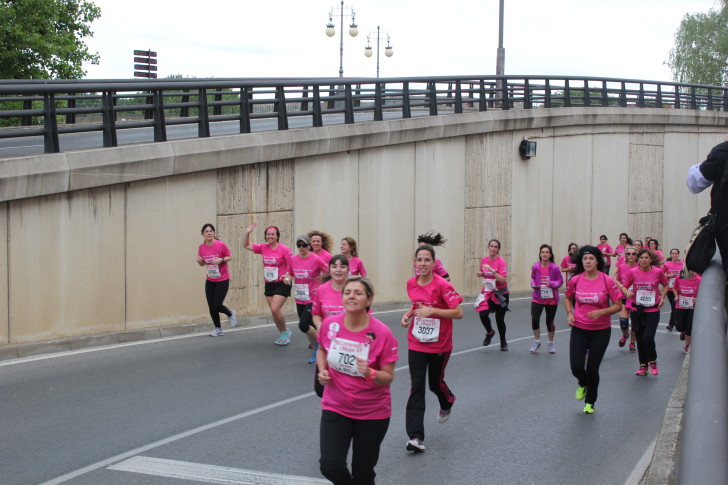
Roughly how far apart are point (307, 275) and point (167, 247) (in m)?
3.86

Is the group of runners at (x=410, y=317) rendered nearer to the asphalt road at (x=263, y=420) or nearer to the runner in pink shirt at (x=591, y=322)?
the runner in pink shirt at (x=591, y=322)

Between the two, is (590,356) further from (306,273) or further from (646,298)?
(306,273)

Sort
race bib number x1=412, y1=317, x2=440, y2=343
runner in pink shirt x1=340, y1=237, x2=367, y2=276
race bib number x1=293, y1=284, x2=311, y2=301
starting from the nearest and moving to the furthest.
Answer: race bib number x1=412, y1=317, x2=440, y2=343 → runner in pink shirt x1=340, y1=237, x2=367, y2=276 → race bib number x1=293, y1=284, x2=311, y2=301

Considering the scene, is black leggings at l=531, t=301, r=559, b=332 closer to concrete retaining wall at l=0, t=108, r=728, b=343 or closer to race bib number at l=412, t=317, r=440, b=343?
concrete retaining wall at l=0, t=108, r=728, b=343

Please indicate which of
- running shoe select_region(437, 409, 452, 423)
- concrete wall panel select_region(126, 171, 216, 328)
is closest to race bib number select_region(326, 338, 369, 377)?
running shoe select_region(437, 409, 452, 423)

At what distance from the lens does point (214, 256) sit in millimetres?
14609

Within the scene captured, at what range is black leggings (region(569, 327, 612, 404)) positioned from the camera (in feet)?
31.6

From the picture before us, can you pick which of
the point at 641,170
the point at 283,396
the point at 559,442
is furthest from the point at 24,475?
the point at 641,170

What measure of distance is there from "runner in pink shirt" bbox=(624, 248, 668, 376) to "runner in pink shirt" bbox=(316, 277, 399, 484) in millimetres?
7345

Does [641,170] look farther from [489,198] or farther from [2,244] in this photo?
[2,244]

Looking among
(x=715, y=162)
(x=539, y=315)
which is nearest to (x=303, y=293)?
(x=539, y=315)

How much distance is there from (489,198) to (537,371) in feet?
43.0

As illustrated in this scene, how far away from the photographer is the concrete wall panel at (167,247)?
1481 cm

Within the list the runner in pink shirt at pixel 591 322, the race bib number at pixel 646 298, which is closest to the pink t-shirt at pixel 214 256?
the race bib number at pixel 646 298
